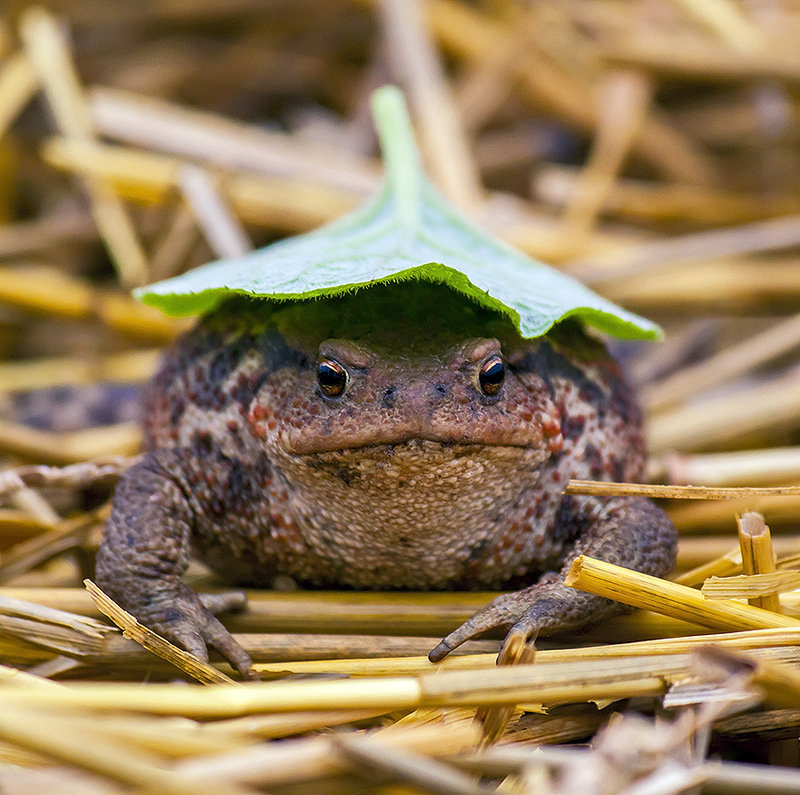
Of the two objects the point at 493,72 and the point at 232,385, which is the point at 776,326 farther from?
the point at 232,385

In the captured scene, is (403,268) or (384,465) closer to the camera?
(403,268)

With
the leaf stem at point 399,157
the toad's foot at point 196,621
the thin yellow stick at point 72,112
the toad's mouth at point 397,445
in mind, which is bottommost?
the toad's foot at point 196,621

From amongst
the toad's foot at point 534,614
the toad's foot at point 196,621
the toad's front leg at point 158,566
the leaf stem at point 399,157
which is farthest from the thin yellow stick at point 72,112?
the toad's foot at point 534,614

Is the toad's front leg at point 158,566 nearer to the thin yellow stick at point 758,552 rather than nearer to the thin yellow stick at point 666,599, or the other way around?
the thin yellow stick at point 666,599

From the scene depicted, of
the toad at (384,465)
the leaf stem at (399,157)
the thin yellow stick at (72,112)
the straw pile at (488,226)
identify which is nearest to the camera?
the straw pile at (488,226)

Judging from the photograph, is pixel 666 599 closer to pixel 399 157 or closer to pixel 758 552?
pixel 758 552

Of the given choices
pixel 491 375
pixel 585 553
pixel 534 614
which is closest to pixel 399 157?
pixel 491 375

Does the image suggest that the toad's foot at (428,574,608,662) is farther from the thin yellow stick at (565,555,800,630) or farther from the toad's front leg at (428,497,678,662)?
the thin yellow stick at (565,555,800,630)
